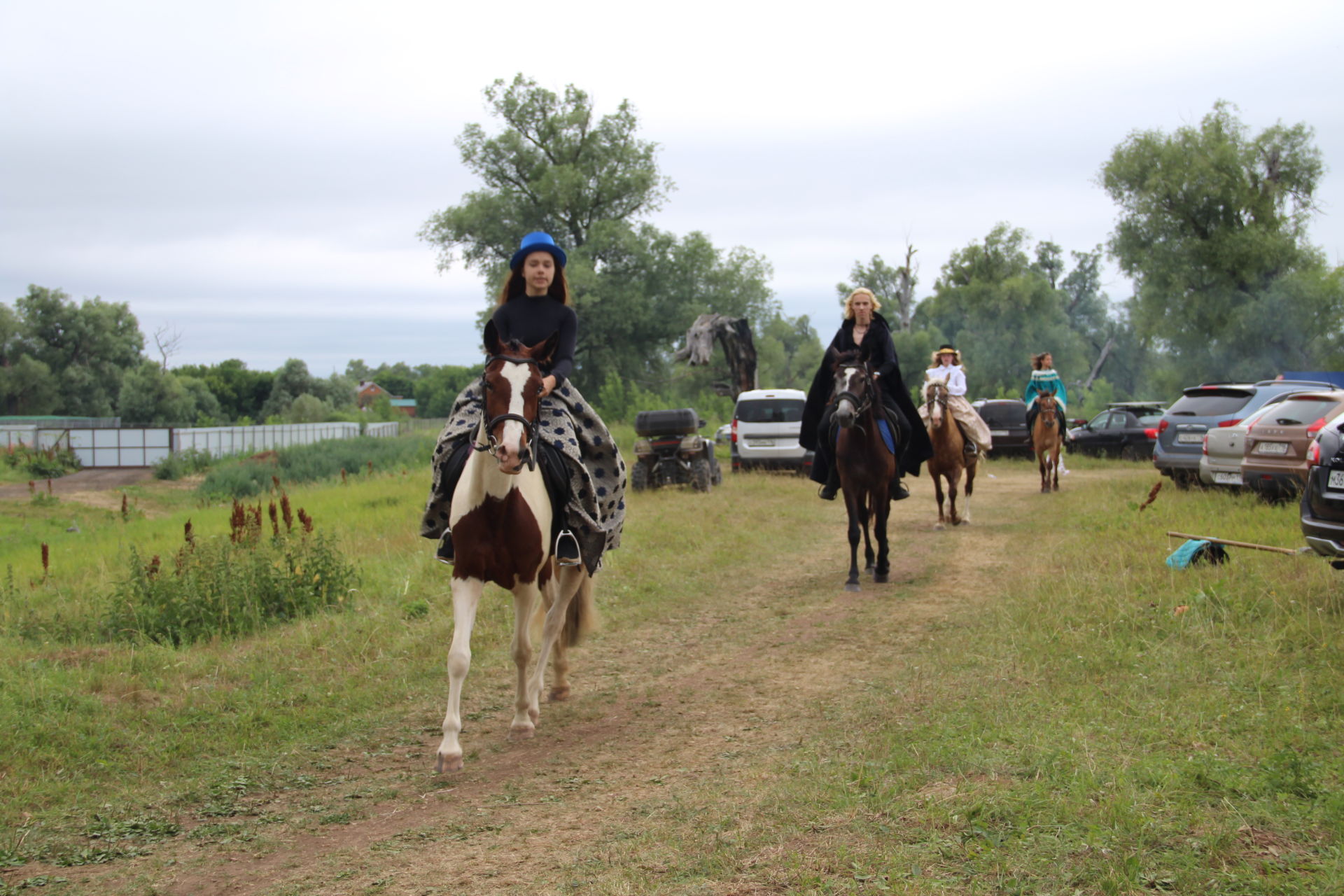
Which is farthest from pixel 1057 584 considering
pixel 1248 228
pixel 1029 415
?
pixel 1248 228

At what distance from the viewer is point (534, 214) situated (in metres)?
49.7

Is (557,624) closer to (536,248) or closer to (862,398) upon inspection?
(536,248)

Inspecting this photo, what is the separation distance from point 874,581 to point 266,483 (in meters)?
25.4

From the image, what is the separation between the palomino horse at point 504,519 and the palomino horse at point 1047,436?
1501 cm

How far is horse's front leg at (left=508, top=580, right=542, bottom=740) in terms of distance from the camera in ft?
18.6

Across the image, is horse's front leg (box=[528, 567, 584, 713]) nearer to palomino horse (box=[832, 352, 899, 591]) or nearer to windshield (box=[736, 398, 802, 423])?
palomino horse (box=[832, 352, 899, 591])

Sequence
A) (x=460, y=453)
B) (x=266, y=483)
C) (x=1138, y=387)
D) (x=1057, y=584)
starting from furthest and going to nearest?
1. (x=1138, y=387)
2. (x=266, y=483)
3. (x=1057, y=584)
4. (x=460, y=453)

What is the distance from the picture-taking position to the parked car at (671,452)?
1977 cm

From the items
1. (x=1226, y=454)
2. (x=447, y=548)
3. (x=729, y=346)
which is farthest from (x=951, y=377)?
(x=729, y=346)

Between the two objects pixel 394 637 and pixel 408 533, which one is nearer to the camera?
pixel 394 637

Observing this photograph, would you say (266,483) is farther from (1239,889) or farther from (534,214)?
(1239,889)

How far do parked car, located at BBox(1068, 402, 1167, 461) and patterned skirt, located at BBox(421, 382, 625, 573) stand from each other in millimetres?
24105

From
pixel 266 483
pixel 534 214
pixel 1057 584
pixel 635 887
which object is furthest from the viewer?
pixel 534 214

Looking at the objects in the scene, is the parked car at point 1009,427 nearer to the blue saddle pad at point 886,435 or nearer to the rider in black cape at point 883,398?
the rider in black cape at point 883,398
